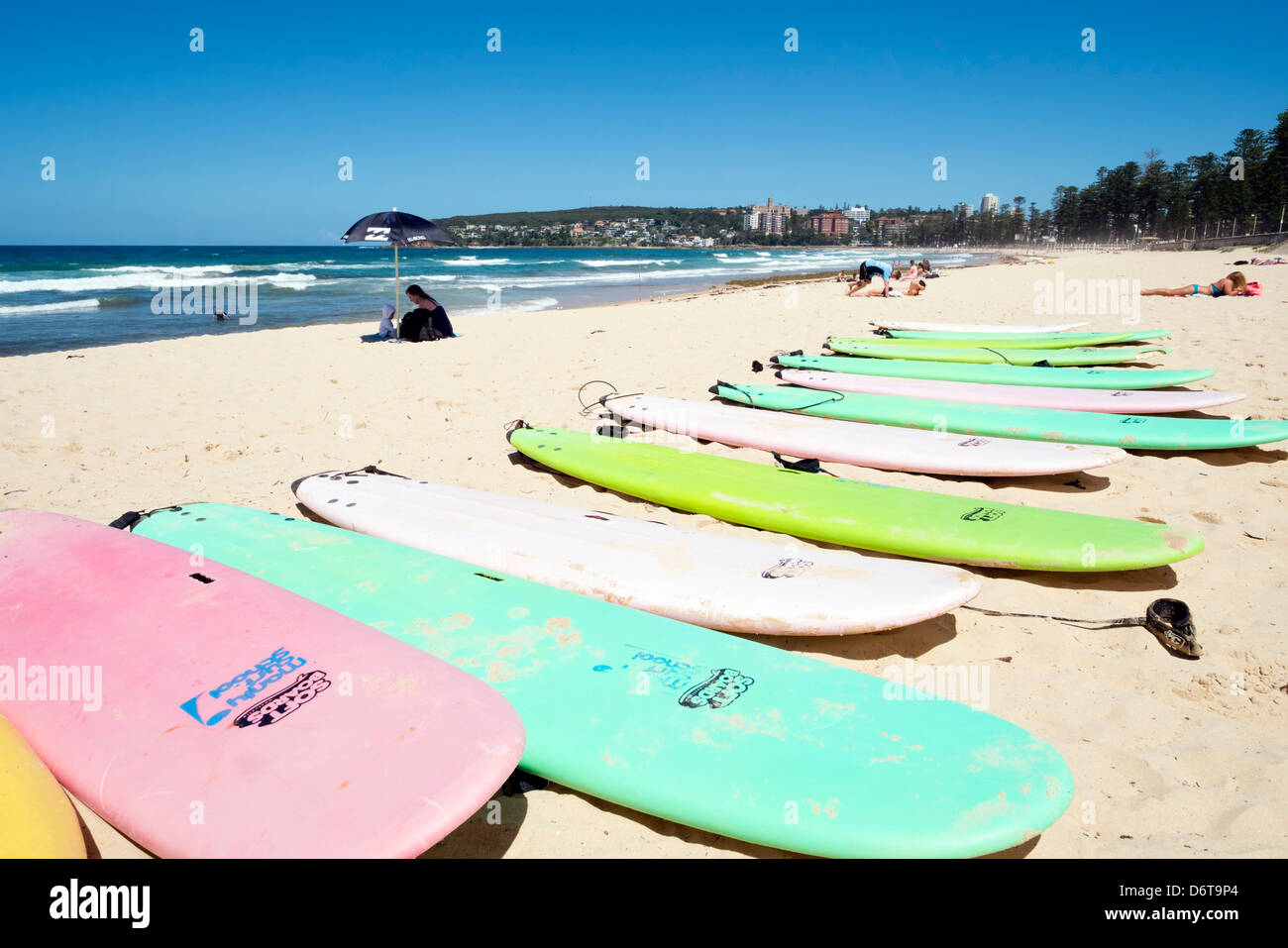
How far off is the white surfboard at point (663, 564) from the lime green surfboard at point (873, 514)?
0.23m

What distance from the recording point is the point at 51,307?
15.1 metres

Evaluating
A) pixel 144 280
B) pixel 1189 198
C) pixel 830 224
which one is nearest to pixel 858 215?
pixel 830 224

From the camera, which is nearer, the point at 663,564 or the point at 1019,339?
the point at 663,564

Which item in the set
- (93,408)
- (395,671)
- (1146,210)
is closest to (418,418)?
(93,408)

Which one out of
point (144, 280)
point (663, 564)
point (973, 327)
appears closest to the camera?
point (663, 564)

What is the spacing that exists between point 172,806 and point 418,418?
3948 mm

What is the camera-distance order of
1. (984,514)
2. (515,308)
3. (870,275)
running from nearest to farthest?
(984,514) → (870,275) → (515,308)

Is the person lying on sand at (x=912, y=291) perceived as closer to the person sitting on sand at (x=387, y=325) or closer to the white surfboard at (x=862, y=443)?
the person sitting on sand at (x=387, y=325)

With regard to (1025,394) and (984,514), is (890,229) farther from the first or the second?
(984,514)

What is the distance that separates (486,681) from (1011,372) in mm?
5468

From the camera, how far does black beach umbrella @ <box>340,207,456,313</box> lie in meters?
7.80
